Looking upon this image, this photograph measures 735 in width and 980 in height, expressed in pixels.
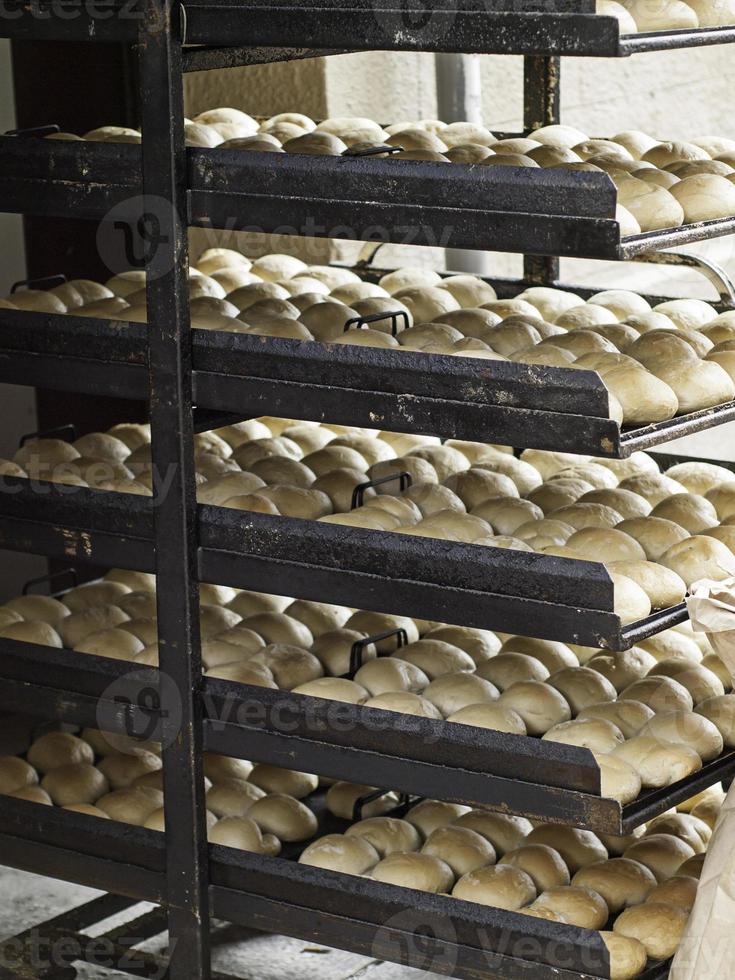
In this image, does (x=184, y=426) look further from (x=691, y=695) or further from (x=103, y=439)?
(x=691, y=695)

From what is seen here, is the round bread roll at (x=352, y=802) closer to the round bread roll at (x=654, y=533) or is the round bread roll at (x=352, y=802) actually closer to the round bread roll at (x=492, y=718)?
the round bread roll at (x=492, y=718)

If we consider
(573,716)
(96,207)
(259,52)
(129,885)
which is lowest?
(129,885)

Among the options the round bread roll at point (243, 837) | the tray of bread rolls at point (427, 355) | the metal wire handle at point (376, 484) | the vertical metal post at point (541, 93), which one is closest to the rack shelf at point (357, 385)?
the tray of bread rolls at point (427, 355)

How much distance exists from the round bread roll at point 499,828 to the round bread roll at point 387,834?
0.29 ft

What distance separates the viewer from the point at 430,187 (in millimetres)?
2398

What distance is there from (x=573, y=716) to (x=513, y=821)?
0.25 m

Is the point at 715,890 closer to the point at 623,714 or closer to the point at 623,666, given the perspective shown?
the point at 623,714

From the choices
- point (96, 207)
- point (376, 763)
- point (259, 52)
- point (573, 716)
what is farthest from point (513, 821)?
point (259, 52)

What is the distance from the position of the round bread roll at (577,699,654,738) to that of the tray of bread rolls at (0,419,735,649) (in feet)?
0.79

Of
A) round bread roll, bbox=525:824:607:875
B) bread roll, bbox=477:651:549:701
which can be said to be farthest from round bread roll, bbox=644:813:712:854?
bread roll, bbox=477:651:549:701

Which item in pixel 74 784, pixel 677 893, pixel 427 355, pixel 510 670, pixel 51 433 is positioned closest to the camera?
pixel 427 355

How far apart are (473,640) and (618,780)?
0.68 metres

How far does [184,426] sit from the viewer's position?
2.67 metres

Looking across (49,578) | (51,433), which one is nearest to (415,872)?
(49,578)
